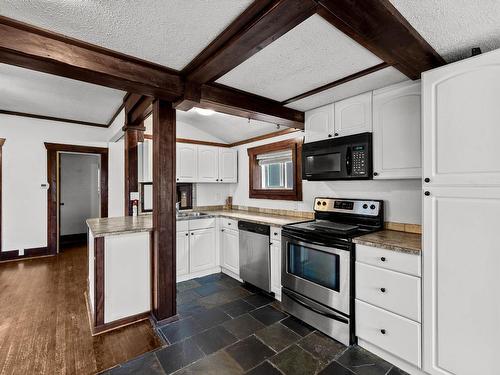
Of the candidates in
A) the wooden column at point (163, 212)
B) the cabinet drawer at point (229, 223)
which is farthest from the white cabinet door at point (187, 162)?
the wooden column at point (163, 212)

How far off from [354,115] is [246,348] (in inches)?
89.7

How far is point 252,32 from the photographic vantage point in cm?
144

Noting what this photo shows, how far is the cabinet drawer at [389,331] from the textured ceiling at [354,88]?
1.81 metres

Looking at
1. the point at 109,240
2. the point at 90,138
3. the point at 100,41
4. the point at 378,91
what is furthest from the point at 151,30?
the point at 90,138

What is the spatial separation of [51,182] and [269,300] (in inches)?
173

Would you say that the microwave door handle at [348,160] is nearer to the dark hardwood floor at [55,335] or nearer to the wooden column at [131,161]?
the dark hardwood floor at [55,335]

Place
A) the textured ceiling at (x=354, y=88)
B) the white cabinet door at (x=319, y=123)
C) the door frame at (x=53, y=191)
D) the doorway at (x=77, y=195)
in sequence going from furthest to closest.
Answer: the doorway at (x=77, y=195) < the door frame at (x=53, y=191) < the white cabinet door at (x=319, y=123) < the textured ceiling at (x=354, y=88)

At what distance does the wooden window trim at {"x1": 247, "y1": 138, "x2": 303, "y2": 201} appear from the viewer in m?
3.43

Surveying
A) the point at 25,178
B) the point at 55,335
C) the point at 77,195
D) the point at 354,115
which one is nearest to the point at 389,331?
the point at 354,115

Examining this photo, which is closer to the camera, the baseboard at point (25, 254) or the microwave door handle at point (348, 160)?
the microwave door handle at point (348, 160)

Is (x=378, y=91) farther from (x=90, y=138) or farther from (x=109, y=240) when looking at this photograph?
(x=90, y=138)

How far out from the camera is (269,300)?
2928 mm

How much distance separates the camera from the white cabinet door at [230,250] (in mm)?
3473

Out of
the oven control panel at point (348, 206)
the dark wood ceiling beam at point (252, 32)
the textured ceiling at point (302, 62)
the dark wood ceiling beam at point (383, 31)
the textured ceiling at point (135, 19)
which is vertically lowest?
the oven control panel at point (348, 206)
